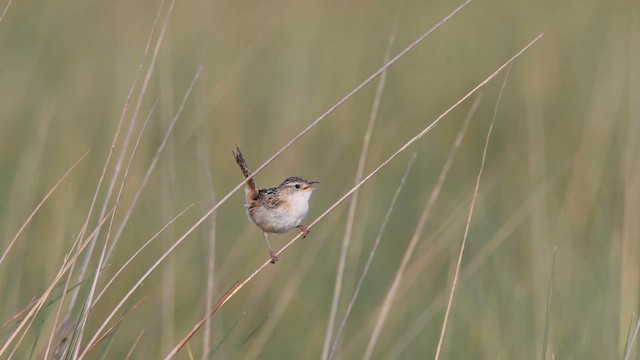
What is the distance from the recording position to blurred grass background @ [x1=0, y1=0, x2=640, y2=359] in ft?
17.1

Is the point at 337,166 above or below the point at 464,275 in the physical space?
above

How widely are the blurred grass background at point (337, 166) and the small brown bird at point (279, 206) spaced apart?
265mm

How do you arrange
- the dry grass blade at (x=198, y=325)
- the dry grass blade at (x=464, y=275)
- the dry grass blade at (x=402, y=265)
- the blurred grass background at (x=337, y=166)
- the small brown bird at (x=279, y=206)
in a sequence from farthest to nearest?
1. the blurred grass background at (x=337, y=166)
2. the dry grass blade at (x=464, y=275)
3. the small brown bird at (x=279, y=206)
4. the dry grass blade at (x=402, y=265)
5. the dry grass blade at (x=198, y=325)

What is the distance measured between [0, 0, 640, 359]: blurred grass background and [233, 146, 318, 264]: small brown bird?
27cm

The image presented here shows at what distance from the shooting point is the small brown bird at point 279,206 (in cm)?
453

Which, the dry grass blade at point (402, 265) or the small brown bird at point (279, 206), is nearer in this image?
the dry grass blade at point (402, 265)

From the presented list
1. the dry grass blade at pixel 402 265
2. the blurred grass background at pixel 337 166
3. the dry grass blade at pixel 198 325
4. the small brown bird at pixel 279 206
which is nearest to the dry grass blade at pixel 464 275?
the blurred grass background at pixel 337 166

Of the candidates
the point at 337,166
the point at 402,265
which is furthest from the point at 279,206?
the point at 337,166

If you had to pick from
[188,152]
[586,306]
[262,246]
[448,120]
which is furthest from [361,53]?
[586,306]

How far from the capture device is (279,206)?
4586mm

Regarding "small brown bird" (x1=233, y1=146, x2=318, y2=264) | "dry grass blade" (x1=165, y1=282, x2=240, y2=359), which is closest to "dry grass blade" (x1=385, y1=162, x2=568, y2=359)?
"small brown bird" (x1=233, y1=146, x2=318, y2=264)

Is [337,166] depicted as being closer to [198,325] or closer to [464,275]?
[464,275]

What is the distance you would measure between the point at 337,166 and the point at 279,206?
297 centimetres

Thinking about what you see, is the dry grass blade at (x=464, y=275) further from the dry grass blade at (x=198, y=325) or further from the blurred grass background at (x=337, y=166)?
the dry grass blade at (x=198, y=325)
